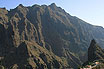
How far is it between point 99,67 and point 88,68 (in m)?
8.85

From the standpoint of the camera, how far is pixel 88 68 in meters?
125

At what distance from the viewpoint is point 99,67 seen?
413 feet
